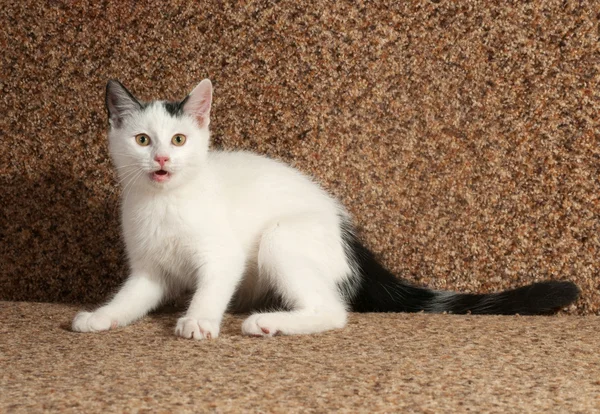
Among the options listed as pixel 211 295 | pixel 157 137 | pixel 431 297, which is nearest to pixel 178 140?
pixel 157 137

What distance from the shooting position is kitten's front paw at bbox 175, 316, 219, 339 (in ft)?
5.25

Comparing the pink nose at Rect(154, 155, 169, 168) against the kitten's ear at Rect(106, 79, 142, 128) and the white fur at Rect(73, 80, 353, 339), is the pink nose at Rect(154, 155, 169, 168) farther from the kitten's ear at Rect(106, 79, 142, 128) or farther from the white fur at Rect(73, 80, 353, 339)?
the kitten's ear at Rect(106, 79, 142, 128)

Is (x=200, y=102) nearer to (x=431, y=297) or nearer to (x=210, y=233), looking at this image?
(x=210, y=233)

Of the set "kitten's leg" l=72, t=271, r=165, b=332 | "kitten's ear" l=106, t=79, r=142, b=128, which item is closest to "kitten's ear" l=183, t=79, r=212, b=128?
"kitten's ear" l=106, t=79, r=142, b=128

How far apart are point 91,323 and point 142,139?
498 millimetres

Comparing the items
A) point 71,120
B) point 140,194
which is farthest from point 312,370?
Answer: point 71,120

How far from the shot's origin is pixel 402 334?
1673mm

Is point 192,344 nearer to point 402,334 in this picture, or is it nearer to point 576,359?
point 402,334

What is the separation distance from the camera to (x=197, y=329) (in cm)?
160

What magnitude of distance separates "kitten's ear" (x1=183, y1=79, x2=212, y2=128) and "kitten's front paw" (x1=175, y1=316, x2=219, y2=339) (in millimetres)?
581

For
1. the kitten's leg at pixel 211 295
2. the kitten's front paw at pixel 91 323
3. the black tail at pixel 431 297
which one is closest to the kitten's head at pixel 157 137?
the kitten's leg at pixel 211 295

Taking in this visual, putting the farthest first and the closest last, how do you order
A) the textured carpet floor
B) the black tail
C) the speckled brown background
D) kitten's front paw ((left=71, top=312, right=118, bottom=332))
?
the speckled brown background, the black tail, kitten's front paw ((left=71, top=312, right=118, bottom=332)), the textured carpet floor

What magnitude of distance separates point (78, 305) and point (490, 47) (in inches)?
62.7

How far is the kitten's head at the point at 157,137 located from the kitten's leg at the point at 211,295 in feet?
0.81
